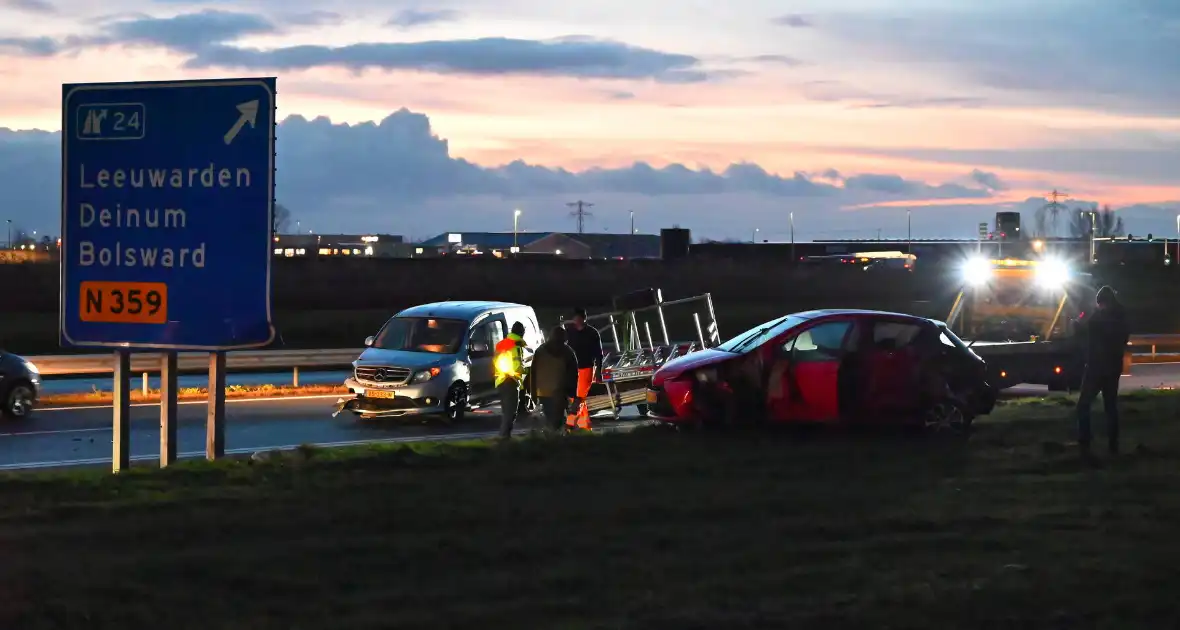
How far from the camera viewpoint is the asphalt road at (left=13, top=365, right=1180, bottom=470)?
17156mm

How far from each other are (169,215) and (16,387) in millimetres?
10588

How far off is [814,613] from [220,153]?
6.61m

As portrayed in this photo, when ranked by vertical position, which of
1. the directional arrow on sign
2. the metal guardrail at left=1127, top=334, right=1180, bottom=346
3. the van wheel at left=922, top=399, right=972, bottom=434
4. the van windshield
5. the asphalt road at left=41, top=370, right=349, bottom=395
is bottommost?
the asphalt road at left=41, top=370, right=349, bottom=395

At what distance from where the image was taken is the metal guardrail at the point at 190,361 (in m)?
24.5

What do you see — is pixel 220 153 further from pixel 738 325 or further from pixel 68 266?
pixel 738 325

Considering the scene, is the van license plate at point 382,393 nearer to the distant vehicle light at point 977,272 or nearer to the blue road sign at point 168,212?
the blue road sign at point 168,212

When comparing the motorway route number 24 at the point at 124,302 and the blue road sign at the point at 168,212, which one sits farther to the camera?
the motorway route number 24 at the point at 124,302

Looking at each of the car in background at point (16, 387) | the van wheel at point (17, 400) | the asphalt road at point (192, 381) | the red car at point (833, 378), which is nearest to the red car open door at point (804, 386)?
the red car at point (833, 378)

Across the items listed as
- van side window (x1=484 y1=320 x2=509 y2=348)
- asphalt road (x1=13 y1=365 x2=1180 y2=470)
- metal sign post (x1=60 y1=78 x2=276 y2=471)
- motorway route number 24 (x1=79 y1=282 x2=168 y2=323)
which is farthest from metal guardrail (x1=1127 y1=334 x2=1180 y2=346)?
motorway route number 24 (x1=79 y1=282 x2=168 y2=323)

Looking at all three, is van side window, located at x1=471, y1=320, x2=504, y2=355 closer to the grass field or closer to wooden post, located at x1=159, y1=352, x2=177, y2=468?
the grass field

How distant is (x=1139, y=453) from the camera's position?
13609 mm

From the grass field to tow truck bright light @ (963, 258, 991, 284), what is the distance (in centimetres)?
1053

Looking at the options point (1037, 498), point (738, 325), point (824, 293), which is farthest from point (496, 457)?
point (824, 293)

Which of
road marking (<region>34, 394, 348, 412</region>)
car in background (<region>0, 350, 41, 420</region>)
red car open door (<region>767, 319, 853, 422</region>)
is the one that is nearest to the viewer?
red car open door (<region>767, 319, 853, 422</region>)
